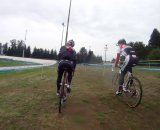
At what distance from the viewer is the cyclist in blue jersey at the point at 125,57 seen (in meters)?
9.30

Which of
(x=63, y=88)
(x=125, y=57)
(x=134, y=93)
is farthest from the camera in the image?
(x=125, y=57)

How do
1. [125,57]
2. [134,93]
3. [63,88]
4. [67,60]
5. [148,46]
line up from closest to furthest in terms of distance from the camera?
[63,88] → [67,60] → [134,93] → [125,57] → [148,46]

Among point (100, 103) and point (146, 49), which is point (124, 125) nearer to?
point (100, 103)

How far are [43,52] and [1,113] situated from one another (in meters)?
128

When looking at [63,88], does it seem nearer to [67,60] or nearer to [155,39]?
[67,60]

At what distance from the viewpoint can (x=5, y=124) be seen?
22.7ft

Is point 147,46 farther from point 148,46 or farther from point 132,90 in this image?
point 132,90

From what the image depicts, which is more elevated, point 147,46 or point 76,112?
point 147,46

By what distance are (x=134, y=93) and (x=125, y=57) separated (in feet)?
4.76

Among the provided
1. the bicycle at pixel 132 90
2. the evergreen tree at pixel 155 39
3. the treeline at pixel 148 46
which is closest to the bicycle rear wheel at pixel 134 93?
the bicycle at pixel 132 90

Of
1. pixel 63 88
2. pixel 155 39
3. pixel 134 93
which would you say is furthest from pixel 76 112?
pixel 155 39

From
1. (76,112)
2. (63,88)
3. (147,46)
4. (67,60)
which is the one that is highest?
(147,46)

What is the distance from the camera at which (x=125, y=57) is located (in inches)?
376

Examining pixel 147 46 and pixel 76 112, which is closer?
pixel 76 112
